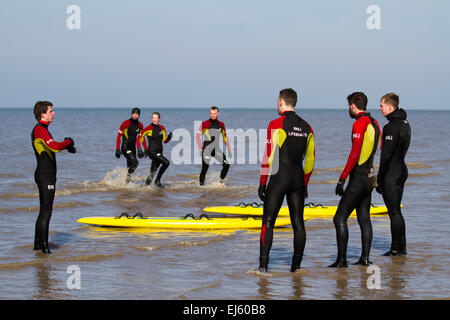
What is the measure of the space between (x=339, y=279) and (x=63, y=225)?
19.6ft

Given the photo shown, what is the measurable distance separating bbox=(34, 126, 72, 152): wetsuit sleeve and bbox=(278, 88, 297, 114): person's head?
2.86 m

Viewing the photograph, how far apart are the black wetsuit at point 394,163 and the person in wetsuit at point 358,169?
23.6 inches

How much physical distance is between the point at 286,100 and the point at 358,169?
1.25 m

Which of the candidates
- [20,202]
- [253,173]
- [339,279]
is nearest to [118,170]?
[253,173]

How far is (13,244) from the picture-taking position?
366 inches

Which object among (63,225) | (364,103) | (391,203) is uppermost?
(364,103)

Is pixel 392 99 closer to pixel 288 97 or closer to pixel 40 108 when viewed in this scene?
pixel 288 97

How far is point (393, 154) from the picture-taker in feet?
26.2

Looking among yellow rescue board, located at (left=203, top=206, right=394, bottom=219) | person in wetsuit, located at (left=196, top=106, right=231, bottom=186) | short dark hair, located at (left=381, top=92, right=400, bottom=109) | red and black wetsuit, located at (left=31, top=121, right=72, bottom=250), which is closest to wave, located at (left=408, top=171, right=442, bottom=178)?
person in wetsuit, located at (left=196, top=106, right=231, bottom=186)

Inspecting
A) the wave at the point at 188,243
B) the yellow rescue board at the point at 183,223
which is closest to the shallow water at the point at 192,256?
the wave at the point at 188,243

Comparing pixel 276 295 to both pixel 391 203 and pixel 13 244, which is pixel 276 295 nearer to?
pixel 391 203

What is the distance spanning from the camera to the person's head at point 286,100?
702 cm

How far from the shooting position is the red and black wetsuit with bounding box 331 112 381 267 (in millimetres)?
7223
